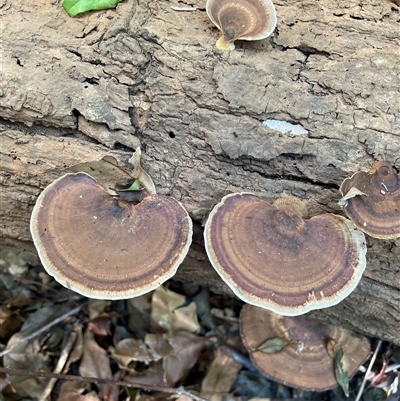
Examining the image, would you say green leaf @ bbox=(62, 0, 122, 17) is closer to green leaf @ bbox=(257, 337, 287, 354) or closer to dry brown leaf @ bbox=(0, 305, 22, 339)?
dry brown leaf @ bbox=(0, 305, 22, 339)

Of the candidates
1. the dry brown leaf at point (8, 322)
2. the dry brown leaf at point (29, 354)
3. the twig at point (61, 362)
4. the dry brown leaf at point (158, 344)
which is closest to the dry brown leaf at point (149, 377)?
the dry brown leaf at point (158, 344)

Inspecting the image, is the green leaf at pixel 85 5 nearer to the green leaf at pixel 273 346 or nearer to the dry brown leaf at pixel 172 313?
the dry brown leaf at pixel 172 313

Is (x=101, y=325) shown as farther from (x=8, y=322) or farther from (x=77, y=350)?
(x=8, y=322)

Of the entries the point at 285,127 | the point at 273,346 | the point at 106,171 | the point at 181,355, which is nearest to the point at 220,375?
the point at 181,355

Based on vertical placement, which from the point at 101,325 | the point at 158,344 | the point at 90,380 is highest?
the point at 90,380

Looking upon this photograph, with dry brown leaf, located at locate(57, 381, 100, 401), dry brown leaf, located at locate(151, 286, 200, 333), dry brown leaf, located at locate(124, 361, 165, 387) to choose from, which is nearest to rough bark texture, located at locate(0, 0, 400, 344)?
dry brown leaf, located at locate(151, 286, 200, 333)

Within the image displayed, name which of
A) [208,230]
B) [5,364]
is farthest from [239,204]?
[5,364]

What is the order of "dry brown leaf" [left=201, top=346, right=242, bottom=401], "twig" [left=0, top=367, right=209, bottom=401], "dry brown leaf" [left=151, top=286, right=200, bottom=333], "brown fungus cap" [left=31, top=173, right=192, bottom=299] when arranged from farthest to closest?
"dry brown leaf" [left=151, top=286, right=200, bottom=333]
"dry brown leaf" [left=201, top=346, right=242, bottom=401]
"twig" [left=0, top=367, right=209, bottom=401]
"brown fungus cap" [left=31, top=173, right=192, bottom=299]
